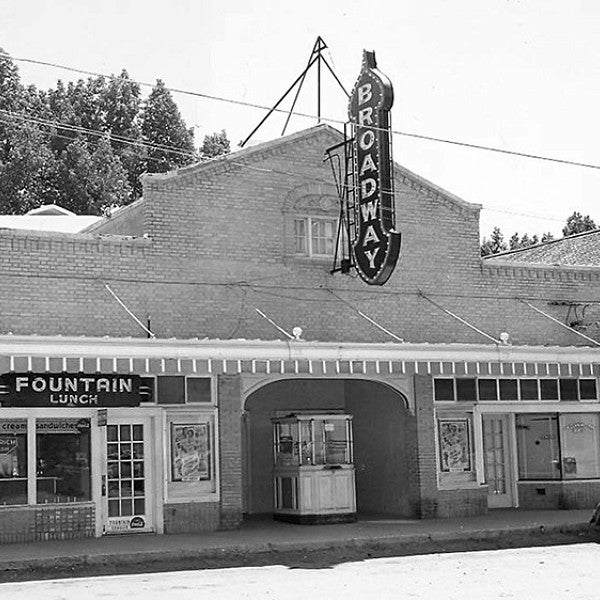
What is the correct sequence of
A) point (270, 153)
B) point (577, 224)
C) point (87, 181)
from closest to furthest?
point (270, 153)
point (87, 181)
point (577, 224)

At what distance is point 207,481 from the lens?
19.1 metres

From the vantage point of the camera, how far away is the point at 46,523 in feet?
58.6

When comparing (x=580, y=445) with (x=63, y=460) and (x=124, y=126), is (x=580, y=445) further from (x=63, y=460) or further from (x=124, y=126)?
(x=124, y=126)

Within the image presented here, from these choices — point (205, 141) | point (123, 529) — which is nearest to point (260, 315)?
point (123, 529)

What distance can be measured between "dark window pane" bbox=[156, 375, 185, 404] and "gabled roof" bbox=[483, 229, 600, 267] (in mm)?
10426

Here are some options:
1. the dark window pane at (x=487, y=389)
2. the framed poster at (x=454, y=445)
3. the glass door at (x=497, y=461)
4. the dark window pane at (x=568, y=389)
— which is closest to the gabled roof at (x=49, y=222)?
the framed poster at (x=454, y=445)

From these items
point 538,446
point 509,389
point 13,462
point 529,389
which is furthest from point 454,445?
point 13,462

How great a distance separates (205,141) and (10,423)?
3143cm

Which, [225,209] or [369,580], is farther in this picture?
[225,209]

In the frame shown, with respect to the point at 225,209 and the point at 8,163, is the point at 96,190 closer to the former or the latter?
the point at 8,163

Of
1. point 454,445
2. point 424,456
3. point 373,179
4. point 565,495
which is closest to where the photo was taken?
point 373,179

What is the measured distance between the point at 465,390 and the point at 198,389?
17.6 feet

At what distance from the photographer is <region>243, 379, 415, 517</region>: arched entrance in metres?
21.5

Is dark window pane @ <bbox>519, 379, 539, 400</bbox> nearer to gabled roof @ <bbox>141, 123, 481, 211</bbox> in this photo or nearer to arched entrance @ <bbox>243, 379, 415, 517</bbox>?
arched entrance @ <bbox>243, 379, 415, 517</bbox>
